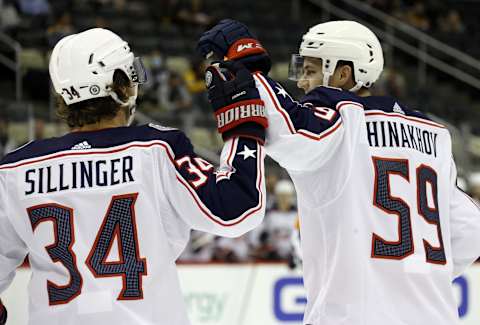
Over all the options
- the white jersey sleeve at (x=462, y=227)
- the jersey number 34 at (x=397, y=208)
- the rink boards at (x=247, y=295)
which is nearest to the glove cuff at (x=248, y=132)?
the jersey number 34 at (x=397, y=208)

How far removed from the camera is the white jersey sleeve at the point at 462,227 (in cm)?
356

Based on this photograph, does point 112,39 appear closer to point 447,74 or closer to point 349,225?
point 349,225

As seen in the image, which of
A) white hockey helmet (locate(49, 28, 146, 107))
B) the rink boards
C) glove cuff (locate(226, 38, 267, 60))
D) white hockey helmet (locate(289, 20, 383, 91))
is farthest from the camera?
the rink boards

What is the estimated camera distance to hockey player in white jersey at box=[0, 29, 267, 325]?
9.20 ft

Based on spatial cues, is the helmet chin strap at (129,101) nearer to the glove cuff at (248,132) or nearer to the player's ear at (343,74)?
the glove cuff at (248,132)

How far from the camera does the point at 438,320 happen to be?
3.37 meters

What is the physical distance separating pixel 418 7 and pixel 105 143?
13.2 meters

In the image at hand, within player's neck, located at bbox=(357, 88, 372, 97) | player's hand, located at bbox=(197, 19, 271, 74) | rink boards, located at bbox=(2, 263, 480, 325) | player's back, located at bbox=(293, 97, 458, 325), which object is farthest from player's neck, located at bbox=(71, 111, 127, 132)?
rink boards, located at bbox=(2, 263, 480, 325)

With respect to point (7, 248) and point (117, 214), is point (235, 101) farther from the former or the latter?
point (7, 248)

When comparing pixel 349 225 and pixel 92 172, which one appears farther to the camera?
pixel 349 225

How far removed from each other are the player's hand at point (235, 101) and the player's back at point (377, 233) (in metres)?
0.38

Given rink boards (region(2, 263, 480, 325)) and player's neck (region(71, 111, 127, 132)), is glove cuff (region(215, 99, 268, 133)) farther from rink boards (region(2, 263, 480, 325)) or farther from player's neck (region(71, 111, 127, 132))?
rink boards (region(2, 263, 480, 325))

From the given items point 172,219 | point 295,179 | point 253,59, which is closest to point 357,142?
point 295,179

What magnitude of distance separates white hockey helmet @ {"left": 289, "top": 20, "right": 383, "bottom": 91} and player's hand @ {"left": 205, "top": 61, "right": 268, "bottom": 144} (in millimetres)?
586
